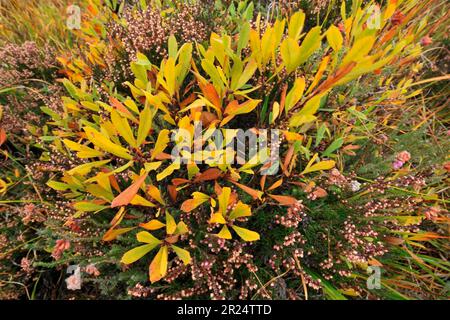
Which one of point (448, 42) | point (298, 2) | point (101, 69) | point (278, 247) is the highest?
point (448, 42)

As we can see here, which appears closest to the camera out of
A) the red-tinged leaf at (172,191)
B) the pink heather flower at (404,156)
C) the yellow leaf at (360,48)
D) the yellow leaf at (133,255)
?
the yellow leaf at (360,48)

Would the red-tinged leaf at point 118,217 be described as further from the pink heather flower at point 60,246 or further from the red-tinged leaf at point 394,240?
the red-tinged leaf at point 394,240

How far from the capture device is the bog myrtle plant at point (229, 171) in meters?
0.88

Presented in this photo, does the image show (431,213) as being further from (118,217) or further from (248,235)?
(118,217)

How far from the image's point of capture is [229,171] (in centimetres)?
98

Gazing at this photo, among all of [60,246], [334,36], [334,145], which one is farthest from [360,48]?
[60,246]

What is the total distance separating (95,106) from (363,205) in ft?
2.80

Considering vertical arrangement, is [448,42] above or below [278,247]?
above

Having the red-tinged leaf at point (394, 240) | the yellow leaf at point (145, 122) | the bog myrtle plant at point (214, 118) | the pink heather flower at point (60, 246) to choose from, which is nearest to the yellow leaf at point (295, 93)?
the bog myrtle plant at point (214, 118)

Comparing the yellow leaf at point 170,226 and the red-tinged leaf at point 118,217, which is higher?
the red-tinged leaf at point 118,217
